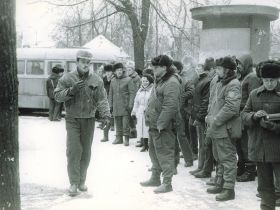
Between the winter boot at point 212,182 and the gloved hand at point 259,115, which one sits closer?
the gloved hand at point 259,115

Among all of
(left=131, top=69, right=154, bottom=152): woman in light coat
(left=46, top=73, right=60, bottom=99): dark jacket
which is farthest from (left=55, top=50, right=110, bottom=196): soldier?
(left=46, top=73, right=60, bottom=99): dark jacket

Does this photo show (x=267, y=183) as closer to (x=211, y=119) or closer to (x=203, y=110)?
(x=211, y=119)

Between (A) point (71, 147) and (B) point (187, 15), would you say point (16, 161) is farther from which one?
Answer: (B) point (187, 15)

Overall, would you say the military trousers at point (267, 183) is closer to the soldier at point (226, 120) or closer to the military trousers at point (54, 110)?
→ the soldier at point (226, 120)

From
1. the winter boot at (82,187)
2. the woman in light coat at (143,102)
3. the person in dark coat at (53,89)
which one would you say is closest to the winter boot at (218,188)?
the winter boot at (82,187)

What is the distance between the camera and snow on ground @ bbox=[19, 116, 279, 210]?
7.25 meters

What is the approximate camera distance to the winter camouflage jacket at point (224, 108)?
7.33m

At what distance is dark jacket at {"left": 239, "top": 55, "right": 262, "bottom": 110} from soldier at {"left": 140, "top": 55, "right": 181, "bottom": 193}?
42.0 inches

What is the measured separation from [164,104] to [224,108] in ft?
2.98

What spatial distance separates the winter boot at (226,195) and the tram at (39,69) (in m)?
13.6

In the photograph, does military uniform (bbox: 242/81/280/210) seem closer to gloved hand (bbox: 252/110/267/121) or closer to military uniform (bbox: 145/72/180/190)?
gloved hand (bbox: 252/110/267/121)

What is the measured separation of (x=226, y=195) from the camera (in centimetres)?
746

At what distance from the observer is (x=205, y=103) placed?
9148mm

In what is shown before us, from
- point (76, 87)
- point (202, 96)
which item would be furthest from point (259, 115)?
point (202, 96)
